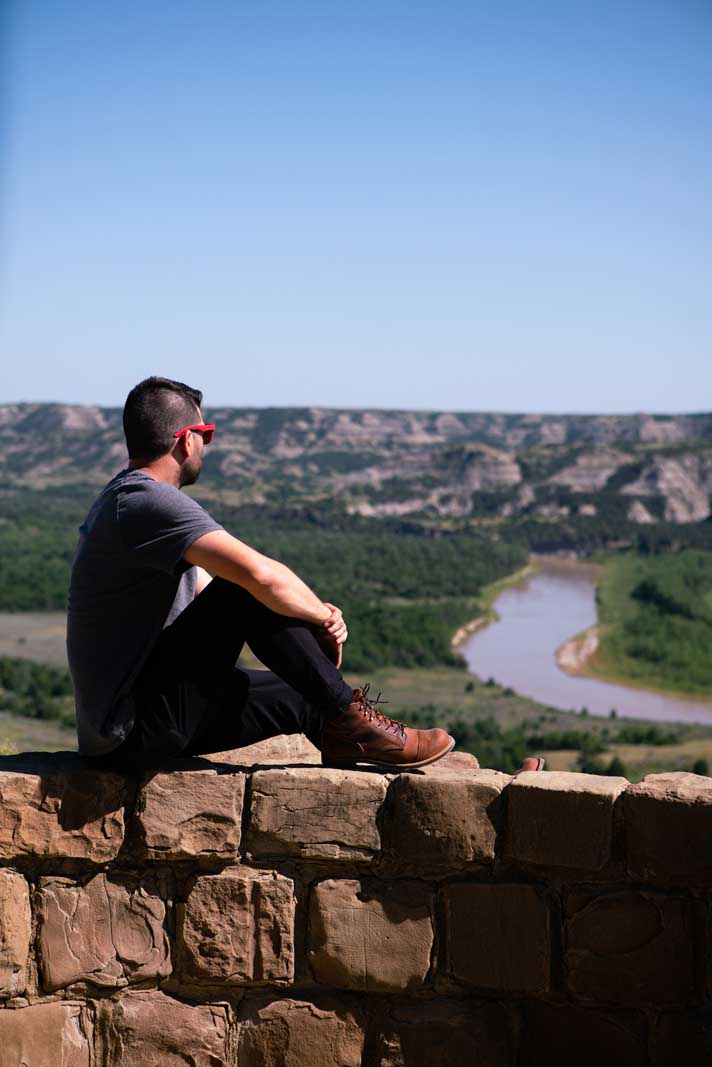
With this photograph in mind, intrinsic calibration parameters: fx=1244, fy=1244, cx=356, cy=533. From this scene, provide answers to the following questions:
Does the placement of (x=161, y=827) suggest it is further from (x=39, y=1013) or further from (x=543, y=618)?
(x=543, y=618)

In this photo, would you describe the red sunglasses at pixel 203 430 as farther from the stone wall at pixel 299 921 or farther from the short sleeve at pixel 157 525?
the stone wall at pixel 299 921

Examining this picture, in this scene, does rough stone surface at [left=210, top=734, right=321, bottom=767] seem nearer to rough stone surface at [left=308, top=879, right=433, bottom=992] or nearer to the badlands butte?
rough stone surface at [left=308, top=879, right=433, bottom=992]

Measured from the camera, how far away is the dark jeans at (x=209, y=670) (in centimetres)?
420

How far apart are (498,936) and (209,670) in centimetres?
133

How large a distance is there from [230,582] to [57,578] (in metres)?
75.5

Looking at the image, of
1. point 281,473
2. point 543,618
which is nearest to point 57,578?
point 543,618

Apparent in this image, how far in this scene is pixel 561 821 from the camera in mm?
4129

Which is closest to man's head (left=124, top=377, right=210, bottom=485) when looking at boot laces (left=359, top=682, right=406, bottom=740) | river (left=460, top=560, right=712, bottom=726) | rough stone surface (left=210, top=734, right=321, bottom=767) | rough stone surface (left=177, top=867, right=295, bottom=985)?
boot laces (left=359, top=682, right=406, bottom=740)

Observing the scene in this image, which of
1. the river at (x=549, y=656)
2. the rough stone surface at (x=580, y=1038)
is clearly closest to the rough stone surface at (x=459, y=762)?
the rough stone surface at (x=580, y=1038)

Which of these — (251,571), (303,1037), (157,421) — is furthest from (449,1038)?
(157,421)

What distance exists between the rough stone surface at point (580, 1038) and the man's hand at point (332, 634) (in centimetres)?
137

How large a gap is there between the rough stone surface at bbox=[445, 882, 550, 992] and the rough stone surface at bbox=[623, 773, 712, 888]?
0.38 m

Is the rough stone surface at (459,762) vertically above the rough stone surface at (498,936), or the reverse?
the rough stone surface at (459,762)

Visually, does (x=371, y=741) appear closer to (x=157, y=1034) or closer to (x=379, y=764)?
(x=379, y=764)
